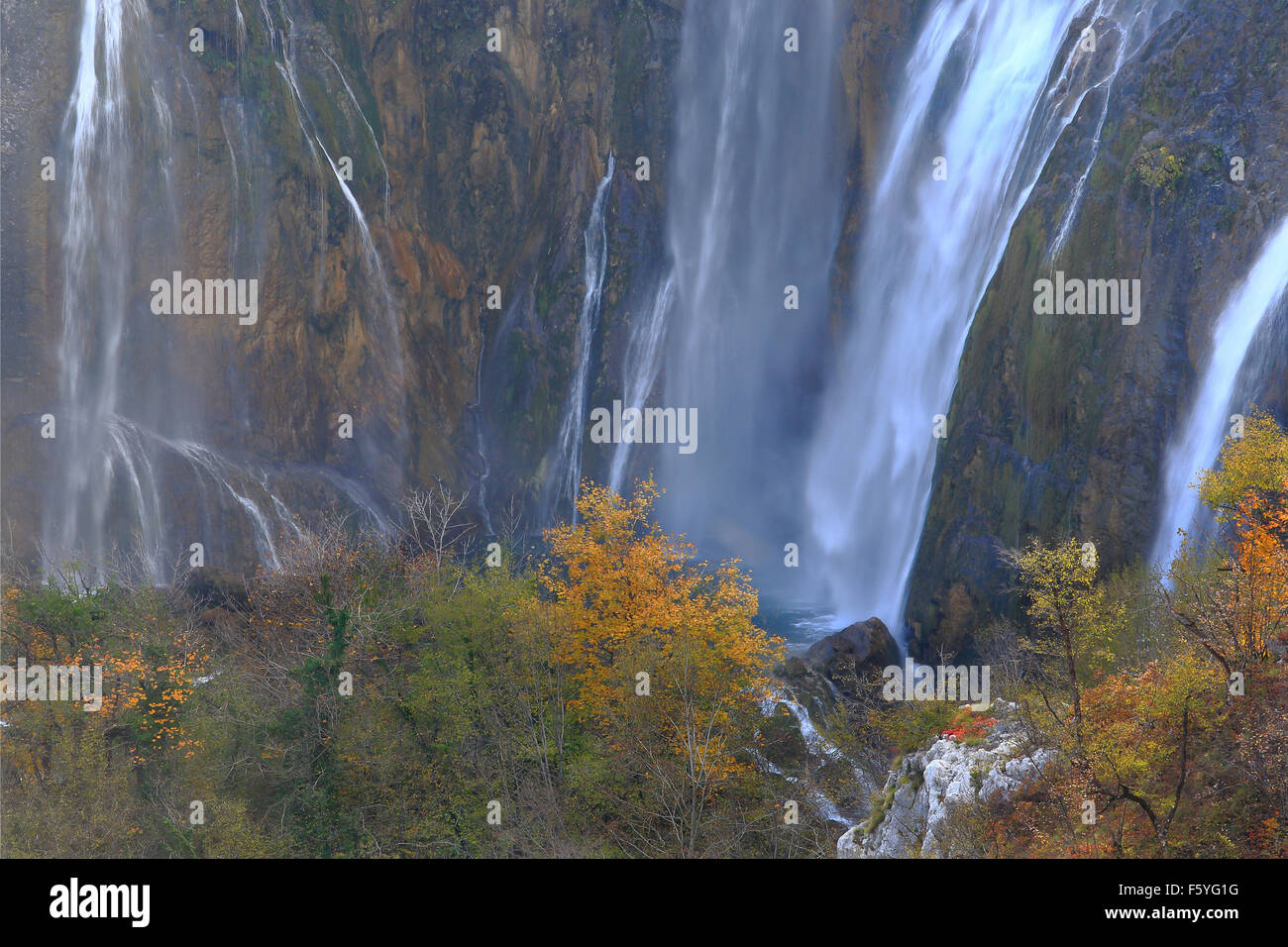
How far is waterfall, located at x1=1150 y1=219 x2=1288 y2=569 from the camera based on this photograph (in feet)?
84.9

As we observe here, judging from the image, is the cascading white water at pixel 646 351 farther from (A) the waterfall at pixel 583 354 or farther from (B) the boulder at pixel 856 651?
(B) the boulder at pixel 856 651

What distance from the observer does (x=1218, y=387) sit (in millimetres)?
26516

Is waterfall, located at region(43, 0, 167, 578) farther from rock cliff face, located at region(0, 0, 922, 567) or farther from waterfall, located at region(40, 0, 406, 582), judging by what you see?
rock cliff face, located at region(0, 0, 922, 567)

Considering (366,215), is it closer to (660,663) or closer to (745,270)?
(745,270)

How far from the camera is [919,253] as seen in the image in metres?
40.4

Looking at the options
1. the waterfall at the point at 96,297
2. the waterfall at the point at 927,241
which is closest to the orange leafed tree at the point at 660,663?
the waterfall at the point at 927,241

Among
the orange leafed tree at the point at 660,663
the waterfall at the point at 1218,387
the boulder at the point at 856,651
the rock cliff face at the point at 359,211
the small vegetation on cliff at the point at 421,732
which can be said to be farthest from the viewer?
the rock cliff face at the point at 359,211

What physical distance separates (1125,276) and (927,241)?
37.3 feet

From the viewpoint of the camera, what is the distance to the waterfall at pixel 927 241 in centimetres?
3356

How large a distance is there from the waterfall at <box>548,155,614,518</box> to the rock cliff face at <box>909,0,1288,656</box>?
23292 millimetres

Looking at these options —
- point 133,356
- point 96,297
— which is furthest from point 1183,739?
point 96,297

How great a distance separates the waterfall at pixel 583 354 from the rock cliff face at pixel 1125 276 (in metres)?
23.3
